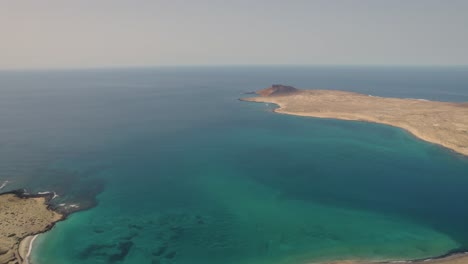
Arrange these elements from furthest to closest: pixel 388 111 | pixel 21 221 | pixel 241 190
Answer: pixel 388 111 → pixel 241 190 → pixel 21 221

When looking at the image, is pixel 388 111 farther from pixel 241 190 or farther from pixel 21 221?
pixel 21 221

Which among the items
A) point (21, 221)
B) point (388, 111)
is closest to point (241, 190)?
point (21, 221)

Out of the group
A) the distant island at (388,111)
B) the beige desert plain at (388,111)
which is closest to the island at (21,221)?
the distant island at (388,111)

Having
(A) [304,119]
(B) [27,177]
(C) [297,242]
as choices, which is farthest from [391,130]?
(B) [27,177]

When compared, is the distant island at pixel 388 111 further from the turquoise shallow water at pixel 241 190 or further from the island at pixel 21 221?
the island at pixel 21 221

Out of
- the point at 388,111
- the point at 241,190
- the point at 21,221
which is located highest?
the point at 388,111

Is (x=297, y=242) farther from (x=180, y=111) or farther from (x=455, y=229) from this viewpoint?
(x=180, y=111)
